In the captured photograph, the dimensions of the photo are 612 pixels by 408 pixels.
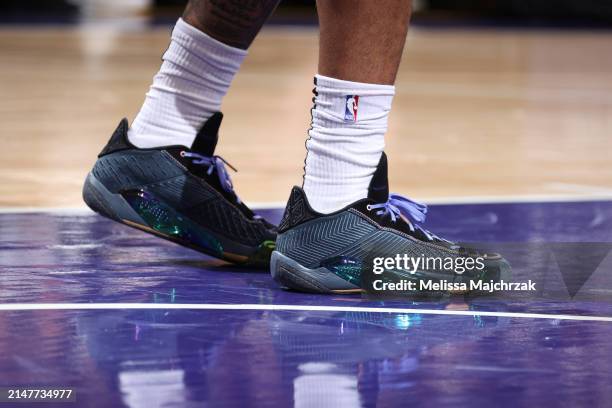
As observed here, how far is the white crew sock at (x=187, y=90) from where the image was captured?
2.01m

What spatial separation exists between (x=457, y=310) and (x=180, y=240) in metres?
0.46

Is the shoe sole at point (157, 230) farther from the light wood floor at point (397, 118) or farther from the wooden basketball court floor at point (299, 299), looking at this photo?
the light wood floor at point (397, 118)

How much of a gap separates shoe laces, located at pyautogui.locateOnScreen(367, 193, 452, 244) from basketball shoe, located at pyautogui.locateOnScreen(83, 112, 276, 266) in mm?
199

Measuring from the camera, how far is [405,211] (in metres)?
1.87

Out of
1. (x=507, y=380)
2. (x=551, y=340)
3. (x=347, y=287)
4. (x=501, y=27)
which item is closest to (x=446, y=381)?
(x=507, y=380)

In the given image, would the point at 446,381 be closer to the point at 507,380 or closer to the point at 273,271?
the point at 507,380

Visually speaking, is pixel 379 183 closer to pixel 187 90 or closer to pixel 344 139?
pixel 344 139

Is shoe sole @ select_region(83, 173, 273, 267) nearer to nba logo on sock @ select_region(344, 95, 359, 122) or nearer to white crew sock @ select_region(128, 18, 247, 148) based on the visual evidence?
white crew sock @ select_region(128, 18, 247, 148)

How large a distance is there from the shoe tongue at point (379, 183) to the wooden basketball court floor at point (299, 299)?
143 millimetres

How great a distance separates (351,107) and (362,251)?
17 cm

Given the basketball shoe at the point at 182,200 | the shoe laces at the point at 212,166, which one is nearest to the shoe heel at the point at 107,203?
the basketball shoe at the point at 182,200

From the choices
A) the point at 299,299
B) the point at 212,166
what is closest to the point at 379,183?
the point at 299,299

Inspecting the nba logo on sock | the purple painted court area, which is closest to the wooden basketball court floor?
the purple painted court area

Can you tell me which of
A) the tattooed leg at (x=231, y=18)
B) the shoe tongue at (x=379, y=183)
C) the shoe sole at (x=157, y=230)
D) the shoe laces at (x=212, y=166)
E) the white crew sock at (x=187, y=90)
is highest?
the tattooed leg at (x=231, y=18)
